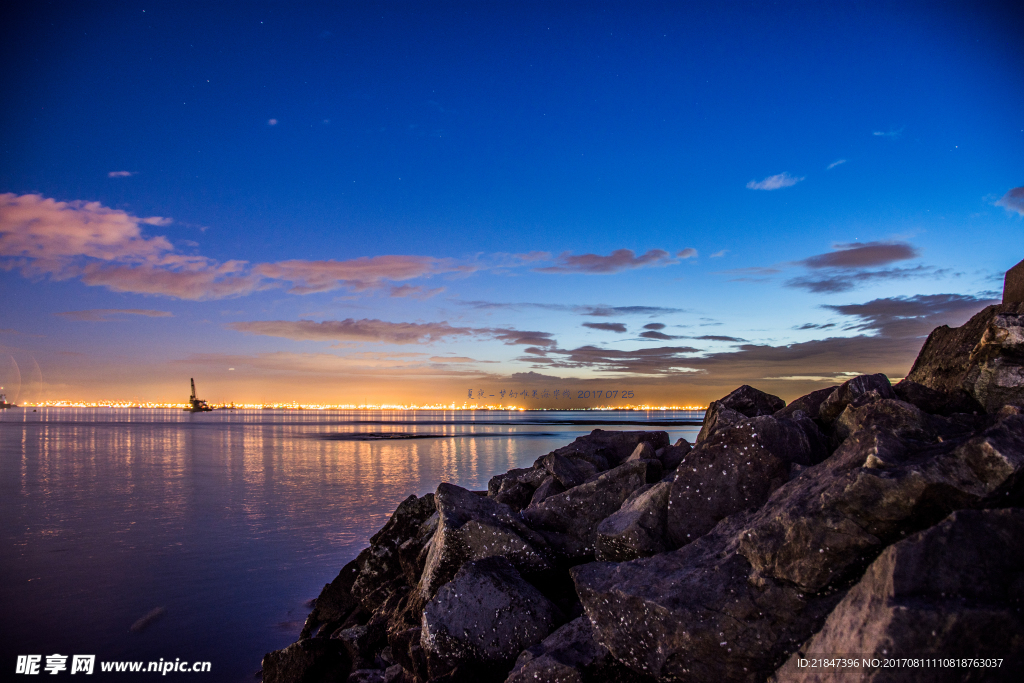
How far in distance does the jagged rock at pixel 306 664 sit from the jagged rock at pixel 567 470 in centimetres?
373

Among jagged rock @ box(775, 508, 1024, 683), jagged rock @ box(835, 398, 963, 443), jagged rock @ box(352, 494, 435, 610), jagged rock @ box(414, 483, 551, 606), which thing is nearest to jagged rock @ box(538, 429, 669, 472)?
jagged rock @ box(352, 494, 435, 610)

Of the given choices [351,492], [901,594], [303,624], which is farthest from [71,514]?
[901,594]

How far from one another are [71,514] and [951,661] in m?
21.4

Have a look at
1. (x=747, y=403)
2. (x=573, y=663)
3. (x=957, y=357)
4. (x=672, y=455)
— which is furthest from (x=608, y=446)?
(x=573, y=663)

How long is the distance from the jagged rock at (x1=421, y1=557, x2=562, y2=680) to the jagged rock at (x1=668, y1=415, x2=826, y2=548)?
152 cm

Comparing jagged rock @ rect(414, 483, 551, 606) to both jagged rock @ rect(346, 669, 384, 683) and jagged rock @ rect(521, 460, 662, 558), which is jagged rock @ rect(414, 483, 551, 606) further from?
jagged rock @ rect(346, 669, 384, 683)

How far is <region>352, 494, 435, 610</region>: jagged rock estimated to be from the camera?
834cm

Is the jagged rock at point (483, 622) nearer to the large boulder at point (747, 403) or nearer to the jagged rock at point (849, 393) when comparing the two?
the large boulder at point (747, 403)

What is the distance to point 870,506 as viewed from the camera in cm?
383

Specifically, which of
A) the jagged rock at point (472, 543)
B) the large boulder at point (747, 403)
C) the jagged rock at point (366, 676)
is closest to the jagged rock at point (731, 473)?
the jagged rock at point (472, 543)

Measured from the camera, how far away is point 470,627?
17.7 ft

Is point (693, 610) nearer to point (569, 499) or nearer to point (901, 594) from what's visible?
point (901, 594)

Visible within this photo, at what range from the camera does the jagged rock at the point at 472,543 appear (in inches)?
246

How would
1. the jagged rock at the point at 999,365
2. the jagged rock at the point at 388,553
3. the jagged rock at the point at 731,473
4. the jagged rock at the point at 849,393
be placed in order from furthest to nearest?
the jagged rock at the point at 388,553
the jagged rock at the point at 849,393
the jagged rock at the point at 999,365
the jagged rock at the point at 731,473
